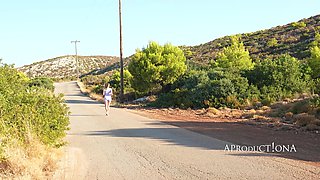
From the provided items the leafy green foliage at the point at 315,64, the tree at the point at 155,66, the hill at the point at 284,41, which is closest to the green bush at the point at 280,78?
the leafy green foliage at the point at 315,64

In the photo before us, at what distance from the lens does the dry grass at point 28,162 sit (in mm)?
7281

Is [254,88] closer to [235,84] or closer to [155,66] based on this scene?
[235,84]

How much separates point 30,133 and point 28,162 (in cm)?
99

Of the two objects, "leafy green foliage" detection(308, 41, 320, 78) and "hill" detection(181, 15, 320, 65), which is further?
"hill" detection(181, 15, 320, 65)

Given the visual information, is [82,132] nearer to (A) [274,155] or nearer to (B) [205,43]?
(A) [274,155]

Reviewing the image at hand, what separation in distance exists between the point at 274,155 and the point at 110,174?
365 centimetres

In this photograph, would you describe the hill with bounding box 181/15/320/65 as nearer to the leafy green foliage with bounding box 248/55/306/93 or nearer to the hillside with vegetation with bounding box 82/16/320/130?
the hillside with vegetation with bounding box 82/16/320/130

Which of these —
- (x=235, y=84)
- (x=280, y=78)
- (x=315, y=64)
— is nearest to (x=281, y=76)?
(x=280, y=78)

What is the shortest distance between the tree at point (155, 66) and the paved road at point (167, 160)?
20.3 metres

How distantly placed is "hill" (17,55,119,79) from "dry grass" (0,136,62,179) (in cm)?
14964

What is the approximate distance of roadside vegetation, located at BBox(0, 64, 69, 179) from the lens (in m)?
7.52

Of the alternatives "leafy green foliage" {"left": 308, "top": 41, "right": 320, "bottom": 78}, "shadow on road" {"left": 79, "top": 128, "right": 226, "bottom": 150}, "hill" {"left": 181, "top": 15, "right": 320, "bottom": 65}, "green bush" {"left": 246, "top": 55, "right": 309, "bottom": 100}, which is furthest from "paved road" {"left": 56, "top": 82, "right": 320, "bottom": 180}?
"hill" {"left": 181, "top": 15, "right": 320, "bottom": 65}

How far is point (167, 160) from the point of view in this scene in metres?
8.74

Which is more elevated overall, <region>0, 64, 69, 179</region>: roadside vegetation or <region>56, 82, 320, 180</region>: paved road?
<region>0, 64, 69, 179</region>: roadside vegetation
